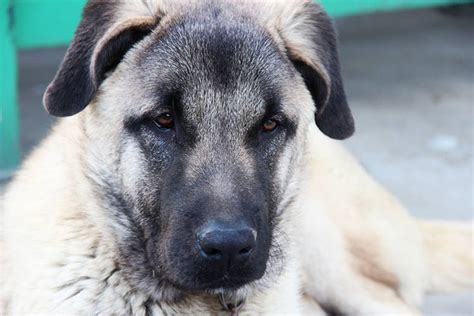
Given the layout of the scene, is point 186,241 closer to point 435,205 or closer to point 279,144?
point 279,144


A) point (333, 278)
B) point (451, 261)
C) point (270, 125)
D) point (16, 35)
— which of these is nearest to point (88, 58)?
point (270, 125)

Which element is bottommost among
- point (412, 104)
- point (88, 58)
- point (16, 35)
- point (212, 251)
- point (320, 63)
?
point (412, 104)

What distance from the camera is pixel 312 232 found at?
4395mm

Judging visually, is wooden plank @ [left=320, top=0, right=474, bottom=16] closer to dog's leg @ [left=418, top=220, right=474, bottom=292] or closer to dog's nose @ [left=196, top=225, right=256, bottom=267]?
dog's leg @ [left=418, top=220, right=474, bottom=292]

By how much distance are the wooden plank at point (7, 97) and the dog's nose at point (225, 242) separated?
3.15 meters

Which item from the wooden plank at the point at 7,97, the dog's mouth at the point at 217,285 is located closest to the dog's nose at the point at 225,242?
the dog's mouth at the point at 217,285

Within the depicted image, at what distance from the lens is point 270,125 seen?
3340 millimetres

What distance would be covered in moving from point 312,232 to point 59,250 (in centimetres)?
140

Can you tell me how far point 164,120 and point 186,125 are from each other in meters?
0.08

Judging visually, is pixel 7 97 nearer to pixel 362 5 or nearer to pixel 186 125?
pixel 362 5

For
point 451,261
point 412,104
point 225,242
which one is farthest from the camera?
point 412,104

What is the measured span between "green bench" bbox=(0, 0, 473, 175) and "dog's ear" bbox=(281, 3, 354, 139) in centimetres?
270

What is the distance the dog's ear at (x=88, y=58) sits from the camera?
316cm

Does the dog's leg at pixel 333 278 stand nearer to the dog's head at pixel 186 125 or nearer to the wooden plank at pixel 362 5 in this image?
the dog's head at pixel 186 125
